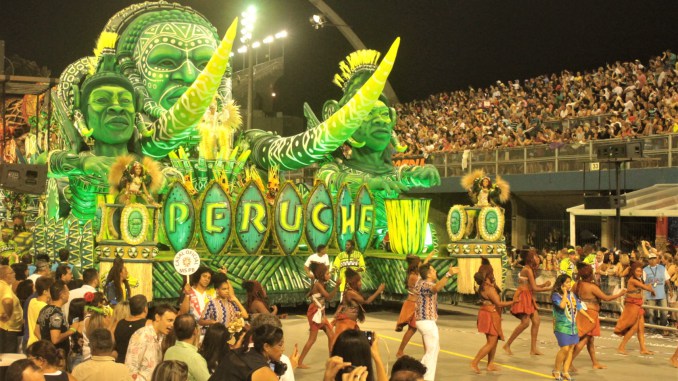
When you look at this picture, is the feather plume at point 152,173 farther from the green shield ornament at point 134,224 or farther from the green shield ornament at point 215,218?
the green shield ornament at point 215,218

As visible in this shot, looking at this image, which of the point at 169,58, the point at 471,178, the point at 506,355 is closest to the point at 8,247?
the point at 169,58

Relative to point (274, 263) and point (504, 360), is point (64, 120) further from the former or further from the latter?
point (504, 360)

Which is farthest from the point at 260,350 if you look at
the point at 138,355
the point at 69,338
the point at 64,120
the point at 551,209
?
the point at 551,209

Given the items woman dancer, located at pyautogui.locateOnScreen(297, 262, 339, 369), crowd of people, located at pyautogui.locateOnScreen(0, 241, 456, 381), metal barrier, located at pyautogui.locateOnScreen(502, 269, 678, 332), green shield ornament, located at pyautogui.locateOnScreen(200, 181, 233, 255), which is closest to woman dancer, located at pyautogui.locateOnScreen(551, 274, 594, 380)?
crowd of people, located at pyautogui.locateOnScreen(0, 241, 456, 381)

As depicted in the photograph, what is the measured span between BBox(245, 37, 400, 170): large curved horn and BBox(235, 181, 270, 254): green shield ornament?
2306mm

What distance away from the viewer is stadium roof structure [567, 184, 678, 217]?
2122 centimetres

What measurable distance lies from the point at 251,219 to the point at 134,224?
2505 mm

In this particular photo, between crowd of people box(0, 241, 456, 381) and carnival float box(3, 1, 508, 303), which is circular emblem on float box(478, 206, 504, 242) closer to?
carnival float box(3, 1, 508, 303)

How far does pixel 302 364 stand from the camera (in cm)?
1299

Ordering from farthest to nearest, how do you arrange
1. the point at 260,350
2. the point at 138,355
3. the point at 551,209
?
the point at 551,209 < the point at 138,355 < the point at 260,350

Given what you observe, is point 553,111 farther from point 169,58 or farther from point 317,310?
point 317,310

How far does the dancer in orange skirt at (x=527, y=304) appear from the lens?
1439 cm

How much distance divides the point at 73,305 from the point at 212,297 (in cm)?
148

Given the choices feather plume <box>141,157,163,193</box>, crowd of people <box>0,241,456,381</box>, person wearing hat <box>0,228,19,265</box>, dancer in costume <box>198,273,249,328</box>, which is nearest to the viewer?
crowd of people <box>0,241,456,381</box>
